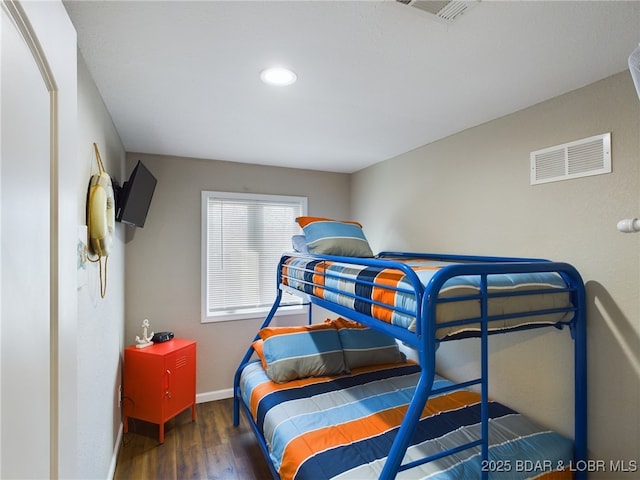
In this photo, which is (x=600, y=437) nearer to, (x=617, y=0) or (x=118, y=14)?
(x=617, y=0)

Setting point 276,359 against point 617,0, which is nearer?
point 617,0

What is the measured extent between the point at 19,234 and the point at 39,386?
0.90 feet

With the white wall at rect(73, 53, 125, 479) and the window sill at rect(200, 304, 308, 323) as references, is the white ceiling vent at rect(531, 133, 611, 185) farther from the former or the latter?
the window sill at rect(200, 304, 308, 323)

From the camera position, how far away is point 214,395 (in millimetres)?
3244

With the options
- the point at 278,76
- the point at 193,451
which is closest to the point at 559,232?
the point at 278,76

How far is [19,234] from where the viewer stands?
521 mm

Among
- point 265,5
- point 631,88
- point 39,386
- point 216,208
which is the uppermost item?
point 265,5

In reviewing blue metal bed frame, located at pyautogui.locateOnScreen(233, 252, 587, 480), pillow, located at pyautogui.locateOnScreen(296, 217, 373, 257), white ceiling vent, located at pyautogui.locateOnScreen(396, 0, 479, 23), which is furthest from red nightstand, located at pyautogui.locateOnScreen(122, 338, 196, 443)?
white ceiling vent, located at pyautogui.locateOnScreen(396, 0, 479, 23)

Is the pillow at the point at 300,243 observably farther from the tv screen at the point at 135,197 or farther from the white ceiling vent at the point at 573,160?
the white ceiling vent at the point at 573,160

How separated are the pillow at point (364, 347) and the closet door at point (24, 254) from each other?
7.28ft

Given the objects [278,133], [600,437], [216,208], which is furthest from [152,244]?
[600,437]

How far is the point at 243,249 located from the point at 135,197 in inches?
50.4

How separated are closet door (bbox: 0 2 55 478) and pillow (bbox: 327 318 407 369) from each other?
2219 mm

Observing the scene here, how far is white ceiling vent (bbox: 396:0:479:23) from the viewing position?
1.13 m
